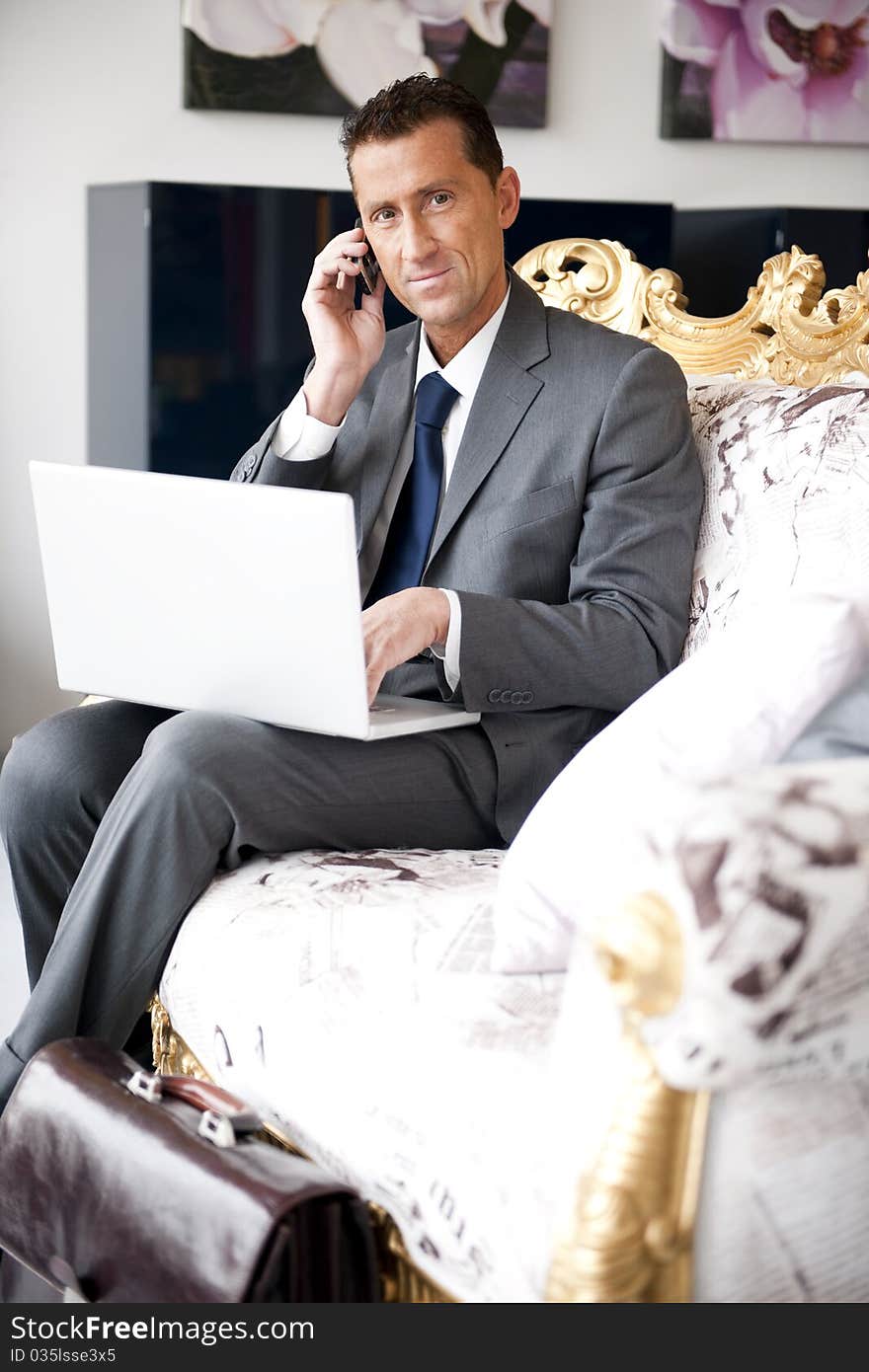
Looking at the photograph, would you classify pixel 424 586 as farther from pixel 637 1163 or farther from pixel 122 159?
pixel 122 159

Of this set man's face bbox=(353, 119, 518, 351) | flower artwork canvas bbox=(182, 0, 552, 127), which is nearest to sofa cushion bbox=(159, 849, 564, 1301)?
man's face bbox=(353, 119, 518, 351)

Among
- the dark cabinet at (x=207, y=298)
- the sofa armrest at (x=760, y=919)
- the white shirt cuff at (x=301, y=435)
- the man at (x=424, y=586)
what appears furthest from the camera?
the dark cabinet at (x=207, y=298)

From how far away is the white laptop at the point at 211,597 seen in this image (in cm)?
138

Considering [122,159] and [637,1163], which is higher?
A: [122,159]

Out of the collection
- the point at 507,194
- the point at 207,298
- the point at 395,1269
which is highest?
the point at 507,194

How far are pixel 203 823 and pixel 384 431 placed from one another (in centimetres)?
62

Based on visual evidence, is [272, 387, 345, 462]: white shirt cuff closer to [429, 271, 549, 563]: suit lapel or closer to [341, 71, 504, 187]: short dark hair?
[429, 271, 549, 563]: suit lapel

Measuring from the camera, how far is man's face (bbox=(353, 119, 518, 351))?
69.6 inches

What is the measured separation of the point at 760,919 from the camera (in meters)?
0.86

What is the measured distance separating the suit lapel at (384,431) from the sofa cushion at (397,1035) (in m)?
0.50

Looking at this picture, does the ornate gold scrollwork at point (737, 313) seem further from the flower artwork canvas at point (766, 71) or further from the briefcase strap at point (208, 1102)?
the flower artwork canvas at point (766, 71)

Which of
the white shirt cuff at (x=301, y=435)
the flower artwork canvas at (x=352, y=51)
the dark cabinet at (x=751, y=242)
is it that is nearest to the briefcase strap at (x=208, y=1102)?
the white shirt cuff at (x=301, y=435)

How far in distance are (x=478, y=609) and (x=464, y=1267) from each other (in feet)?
2.42

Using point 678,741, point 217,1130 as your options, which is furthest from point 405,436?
point 217,1130
